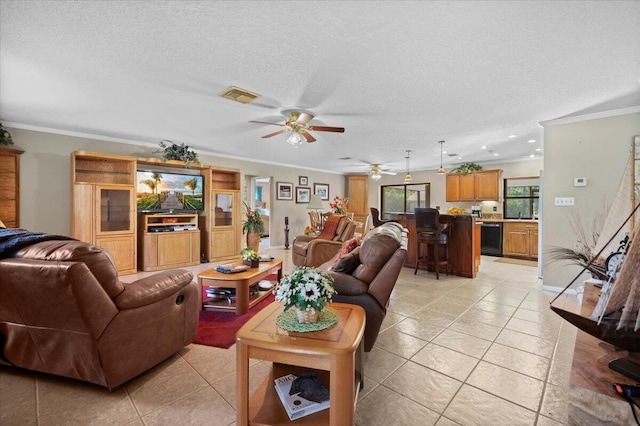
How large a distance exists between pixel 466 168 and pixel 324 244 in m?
5.04

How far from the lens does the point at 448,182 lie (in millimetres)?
7777

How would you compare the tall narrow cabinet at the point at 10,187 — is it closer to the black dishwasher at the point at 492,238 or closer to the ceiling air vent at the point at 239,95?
the ceiling air vent at the point at 239,95

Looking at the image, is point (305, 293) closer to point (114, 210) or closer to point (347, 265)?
point (347, 265)

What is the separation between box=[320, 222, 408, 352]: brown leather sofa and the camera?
2131 millimetres

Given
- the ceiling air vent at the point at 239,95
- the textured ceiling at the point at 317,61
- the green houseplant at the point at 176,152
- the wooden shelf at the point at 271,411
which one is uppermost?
the textured ceiling at the point at 317,61

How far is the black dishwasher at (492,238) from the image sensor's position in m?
6.66

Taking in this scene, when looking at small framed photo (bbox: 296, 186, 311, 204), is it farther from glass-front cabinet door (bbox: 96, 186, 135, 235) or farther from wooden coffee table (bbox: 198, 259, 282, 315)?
wooden coffee table (bbox: 198, 259, 282, 315)

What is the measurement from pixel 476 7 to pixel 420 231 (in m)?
3.51

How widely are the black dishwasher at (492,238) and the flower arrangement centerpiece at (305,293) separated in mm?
6651

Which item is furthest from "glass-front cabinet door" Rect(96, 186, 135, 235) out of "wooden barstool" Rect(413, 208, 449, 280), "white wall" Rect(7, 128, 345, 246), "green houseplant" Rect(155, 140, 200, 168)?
"wooden barstool" Rect(413, 208, 449, 280)

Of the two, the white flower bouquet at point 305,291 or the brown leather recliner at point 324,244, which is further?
the brown leather recliner at point 324,244

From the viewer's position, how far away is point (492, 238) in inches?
265

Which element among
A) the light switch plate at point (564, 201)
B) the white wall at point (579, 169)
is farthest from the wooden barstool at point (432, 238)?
the light switch plate at point (564, 201)

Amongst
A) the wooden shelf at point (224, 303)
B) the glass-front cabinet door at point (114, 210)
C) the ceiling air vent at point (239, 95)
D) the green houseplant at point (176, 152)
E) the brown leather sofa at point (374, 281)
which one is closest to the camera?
the brown leather sofa at point (374, 281)
